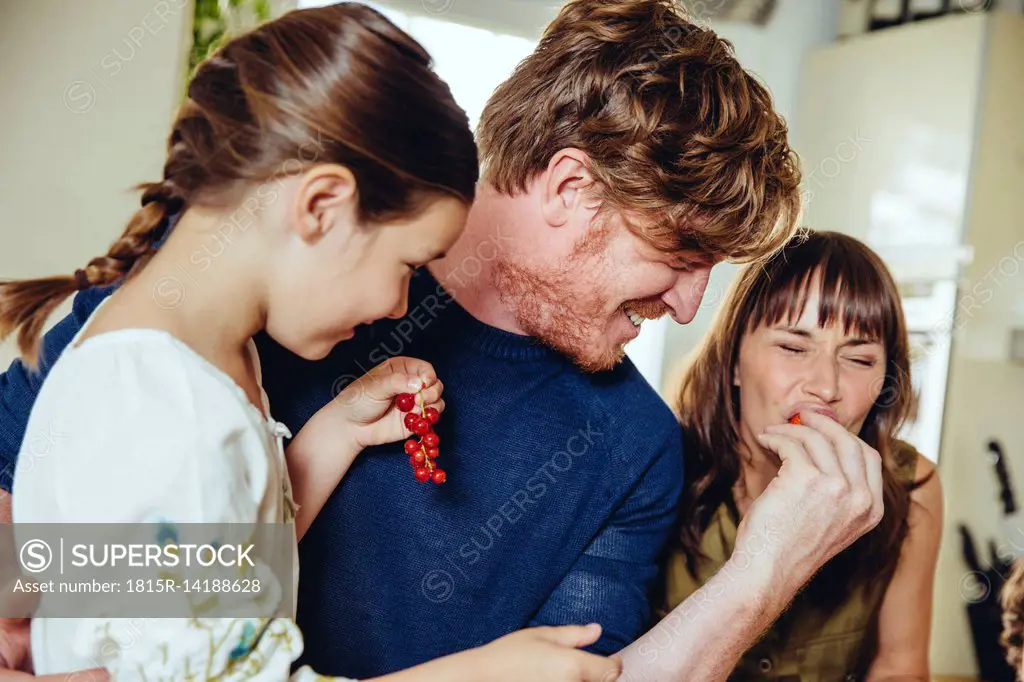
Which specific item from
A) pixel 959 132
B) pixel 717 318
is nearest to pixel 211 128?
pixel 717 318

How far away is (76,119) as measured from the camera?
1.81 metres

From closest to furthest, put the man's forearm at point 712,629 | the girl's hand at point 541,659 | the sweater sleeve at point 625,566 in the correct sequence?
1. the girl's hand at point 541,659
2. the man's forearm at point 712,629
3. the sweater sleeve at point 625,566

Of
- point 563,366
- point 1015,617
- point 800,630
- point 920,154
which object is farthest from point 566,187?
point 920,154

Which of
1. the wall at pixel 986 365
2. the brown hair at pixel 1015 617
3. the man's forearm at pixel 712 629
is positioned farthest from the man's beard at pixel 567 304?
the wall at pixel 986 365

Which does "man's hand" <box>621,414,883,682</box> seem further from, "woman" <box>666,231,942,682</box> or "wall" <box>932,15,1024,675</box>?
"wall" <box>932,15,1024,675</box>

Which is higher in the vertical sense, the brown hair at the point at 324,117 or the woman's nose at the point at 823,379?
the brown hair at the point at 324,117

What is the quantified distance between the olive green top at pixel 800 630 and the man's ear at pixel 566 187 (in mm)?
634

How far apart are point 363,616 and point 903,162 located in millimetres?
2737

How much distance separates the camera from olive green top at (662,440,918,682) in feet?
4.99

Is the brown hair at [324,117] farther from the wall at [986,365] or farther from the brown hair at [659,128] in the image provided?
the wall at [986,365]

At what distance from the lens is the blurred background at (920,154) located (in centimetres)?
297

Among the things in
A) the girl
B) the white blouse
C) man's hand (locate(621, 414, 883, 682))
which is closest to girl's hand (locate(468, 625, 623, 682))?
the girl

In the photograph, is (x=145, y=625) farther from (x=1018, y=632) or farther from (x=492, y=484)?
(x=1018, y=632)

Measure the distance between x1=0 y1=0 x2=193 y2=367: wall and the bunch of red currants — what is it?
102cm
